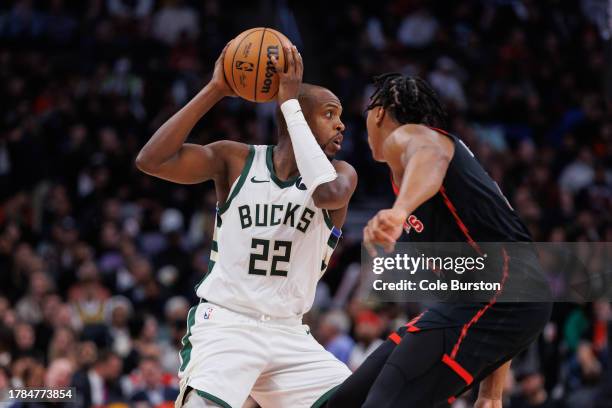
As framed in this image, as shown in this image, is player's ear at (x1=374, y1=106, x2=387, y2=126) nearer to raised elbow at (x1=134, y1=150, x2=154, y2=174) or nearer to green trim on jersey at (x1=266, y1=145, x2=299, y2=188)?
green trim on jersey at (x1=266, y1=145, x2=299, y2=188)

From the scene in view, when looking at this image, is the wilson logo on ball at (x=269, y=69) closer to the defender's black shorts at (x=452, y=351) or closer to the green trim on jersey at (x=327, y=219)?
the green trim on jersey at (x=327, y=219)

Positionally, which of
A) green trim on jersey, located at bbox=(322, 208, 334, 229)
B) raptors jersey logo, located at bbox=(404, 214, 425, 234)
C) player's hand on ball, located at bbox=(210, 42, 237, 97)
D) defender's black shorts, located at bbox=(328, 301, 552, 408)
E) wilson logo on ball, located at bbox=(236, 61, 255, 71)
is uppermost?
wilson logo on ball, located at bbox=(236, 61, 255, 71)

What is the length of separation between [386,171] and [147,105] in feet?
12.4

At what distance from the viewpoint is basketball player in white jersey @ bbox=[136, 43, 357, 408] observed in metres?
5.39

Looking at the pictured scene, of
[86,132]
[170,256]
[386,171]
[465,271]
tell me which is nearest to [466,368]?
[465,271]

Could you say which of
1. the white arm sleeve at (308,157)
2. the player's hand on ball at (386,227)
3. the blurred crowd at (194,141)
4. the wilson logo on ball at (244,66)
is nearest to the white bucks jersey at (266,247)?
the white arm sleeve at (308,157)

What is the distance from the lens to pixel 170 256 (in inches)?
525

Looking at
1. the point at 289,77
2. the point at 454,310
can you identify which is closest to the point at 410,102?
the point at 289,77

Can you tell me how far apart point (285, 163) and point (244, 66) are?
59cm

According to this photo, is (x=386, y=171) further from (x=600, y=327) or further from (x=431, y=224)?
(x=431, y=224)

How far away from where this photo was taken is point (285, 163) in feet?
18.8

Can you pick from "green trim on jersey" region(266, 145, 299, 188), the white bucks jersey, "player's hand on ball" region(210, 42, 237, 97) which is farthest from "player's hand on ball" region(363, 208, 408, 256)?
"player's hand on ball" region(210, 42, 237, 97)

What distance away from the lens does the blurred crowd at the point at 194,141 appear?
11.2 meters

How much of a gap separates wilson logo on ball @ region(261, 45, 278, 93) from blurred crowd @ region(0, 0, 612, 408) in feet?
17.4
